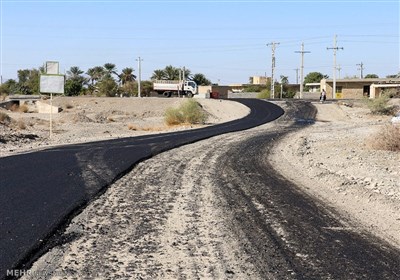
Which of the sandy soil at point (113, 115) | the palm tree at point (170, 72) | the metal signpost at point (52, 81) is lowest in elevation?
the sandy soil at point (113, 115)

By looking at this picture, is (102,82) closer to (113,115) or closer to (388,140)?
(113,115)

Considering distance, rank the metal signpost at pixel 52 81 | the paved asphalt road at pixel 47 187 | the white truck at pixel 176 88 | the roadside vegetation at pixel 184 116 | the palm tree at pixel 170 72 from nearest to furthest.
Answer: the paved asphalt road at pixel 47 187, the metal signpost at pixel 52 81, the roadside vegetation at pixel 184 116, the white truck at pixel 176 88, the palm tree at pixel 170 72

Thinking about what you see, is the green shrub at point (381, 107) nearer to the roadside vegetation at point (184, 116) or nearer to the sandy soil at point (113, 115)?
the sandy soil at point (113, 115)

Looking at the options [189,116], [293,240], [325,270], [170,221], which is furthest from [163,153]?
[189,116]

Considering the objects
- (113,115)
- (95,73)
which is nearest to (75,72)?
(95,73)

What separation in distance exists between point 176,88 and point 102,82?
2999cm

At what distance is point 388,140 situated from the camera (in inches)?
738

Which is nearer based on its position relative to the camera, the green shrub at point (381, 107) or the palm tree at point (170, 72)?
the green shrub at point (381, 107)

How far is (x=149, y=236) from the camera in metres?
7.49

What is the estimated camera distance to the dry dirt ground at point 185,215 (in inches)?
242

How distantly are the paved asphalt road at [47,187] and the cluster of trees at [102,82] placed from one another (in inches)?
3416

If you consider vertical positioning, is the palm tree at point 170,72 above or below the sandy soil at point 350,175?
above

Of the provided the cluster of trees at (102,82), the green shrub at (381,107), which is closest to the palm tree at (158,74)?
the cluster of trees at (102,82)

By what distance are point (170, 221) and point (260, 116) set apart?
116ft
